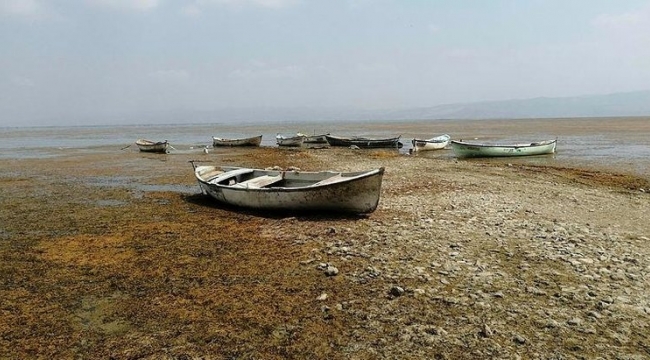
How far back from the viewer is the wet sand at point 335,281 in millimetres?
6379

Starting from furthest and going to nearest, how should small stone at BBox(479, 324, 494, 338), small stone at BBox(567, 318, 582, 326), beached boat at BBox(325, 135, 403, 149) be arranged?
beached boat at BBox(325, 135, 403, 149) < small stone at BBox(567, 318, 582, 326) < small stone at BBox(479, 324, 494, 338)

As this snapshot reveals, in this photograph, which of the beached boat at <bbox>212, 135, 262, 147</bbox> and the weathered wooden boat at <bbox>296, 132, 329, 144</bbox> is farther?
the beached boat at <bbox>212, 135, 262, 147</bbox>

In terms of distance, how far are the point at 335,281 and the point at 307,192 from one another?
502cm

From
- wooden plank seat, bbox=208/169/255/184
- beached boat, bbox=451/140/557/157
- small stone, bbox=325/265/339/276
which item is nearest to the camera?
small stone, bbox=325/265/339/276

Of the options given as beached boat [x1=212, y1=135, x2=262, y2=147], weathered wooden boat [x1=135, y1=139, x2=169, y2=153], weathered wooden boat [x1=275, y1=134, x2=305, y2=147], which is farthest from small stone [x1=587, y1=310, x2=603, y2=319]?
beached boat [x1=212, y1=135, x2=262, y2=147]

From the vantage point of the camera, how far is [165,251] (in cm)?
1070

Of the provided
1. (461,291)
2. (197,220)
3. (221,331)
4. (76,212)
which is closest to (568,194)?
(461,291)

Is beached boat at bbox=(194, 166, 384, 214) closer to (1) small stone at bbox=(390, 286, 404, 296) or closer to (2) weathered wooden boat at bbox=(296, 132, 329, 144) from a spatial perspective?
(1) small stone at bbox=(390, 286, 404, 296)

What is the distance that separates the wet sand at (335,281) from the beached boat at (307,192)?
45 cm

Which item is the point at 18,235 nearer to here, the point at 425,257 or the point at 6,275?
the point at 6,275

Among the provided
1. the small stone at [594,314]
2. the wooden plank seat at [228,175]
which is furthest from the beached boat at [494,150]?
the small stone at [594,314]

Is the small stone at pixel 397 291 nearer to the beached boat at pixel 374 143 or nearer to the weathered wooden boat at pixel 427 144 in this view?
the weathered wooden boat at pixel 427 144

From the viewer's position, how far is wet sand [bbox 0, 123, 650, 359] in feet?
20.9

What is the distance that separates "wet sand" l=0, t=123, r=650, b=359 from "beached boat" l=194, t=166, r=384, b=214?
446 millimetres
